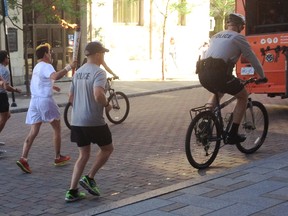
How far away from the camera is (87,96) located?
5469mm

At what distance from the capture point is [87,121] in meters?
5.48

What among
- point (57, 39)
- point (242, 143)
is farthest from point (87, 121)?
point (57, 39)

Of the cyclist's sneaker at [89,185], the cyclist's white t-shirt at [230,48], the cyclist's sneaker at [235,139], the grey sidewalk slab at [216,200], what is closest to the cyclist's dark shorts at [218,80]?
the cyclist's white t-shirt at [230,48]

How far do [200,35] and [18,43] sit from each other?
1207 centimetres

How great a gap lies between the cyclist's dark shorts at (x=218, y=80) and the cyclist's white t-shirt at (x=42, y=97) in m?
2.04

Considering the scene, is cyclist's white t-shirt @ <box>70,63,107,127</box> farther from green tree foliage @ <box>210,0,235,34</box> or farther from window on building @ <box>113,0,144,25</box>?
green tree foliage @ <box>210,0,235,34</box>

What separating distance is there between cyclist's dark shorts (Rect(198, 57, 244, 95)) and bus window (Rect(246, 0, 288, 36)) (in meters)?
4.67

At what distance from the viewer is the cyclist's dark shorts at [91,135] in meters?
5.52

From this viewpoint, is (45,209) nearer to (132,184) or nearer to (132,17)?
(132,184)

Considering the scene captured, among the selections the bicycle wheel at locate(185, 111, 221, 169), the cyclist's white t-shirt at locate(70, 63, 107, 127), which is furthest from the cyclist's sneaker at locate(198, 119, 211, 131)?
the cyclist's white t-shirt at locate(70, 63, 107, 127)

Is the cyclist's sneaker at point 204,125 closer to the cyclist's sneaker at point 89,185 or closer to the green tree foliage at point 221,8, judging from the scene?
the cyclist's sneaker at point 89,185

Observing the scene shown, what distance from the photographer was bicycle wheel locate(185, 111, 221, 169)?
260 inches

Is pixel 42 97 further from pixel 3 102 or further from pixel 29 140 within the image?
pixel 3 102

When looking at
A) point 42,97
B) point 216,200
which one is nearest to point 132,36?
point 42,97
